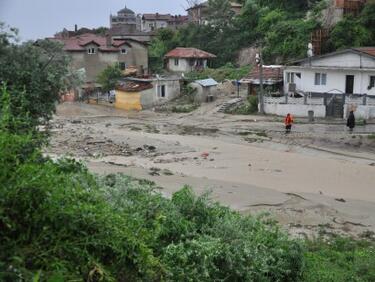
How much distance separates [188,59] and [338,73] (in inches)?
919

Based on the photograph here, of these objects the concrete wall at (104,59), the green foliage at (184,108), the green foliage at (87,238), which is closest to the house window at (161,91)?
the green foliage at (184,108)

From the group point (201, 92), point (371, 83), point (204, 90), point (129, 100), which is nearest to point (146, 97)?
point (129, 100)

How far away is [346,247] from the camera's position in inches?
551

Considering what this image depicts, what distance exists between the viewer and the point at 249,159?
27.0 m

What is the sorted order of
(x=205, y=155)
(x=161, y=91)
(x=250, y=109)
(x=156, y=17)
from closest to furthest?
(x=205, y=155) < (x=250, y=109) < (x=161, y=91) < (x=156, y=17)

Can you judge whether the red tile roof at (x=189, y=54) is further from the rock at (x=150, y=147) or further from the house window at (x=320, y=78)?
the rock at (x=150, y=147)

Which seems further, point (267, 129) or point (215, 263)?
point (267, 129)

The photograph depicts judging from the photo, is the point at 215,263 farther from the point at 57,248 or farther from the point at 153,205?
the point at 57,248

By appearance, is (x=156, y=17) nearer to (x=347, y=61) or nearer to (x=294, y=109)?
(x=347, y=61)

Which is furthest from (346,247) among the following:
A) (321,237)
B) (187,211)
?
(187,211)

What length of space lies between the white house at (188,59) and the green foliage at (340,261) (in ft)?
151

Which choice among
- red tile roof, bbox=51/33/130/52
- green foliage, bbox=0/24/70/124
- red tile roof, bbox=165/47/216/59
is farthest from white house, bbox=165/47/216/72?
green foliage, bbox=0/24/70/124

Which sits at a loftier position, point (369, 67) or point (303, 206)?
point (369, 67)

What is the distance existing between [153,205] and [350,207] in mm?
12150
